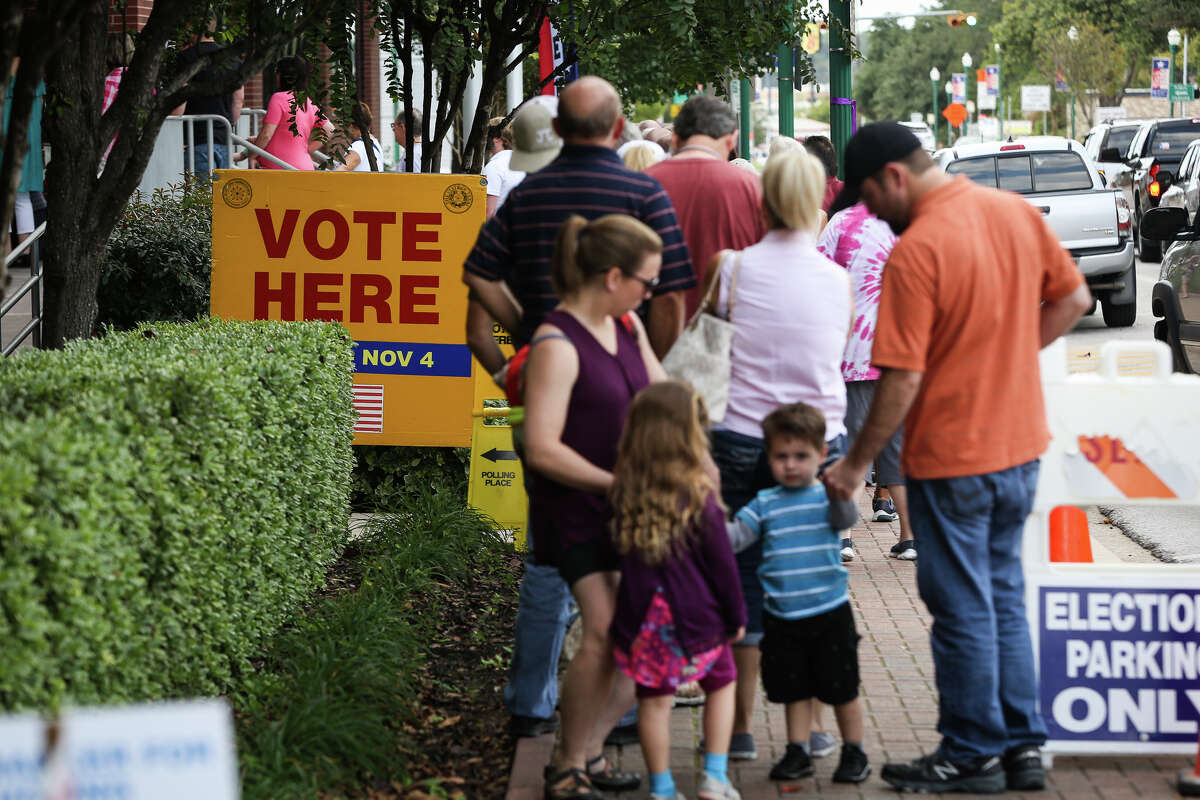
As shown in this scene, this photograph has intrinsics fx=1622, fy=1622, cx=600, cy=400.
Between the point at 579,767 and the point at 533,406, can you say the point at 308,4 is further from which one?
the point at 579,767

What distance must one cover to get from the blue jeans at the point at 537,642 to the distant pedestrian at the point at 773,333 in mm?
613

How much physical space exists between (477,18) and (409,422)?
9.77 feet

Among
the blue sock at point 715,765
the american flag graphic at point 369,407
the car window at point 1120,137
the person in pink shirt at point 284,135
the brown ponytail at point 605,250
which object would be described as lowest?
the blue sock at point 715,765

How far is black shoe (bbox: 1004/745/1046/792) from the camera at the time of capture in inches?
187

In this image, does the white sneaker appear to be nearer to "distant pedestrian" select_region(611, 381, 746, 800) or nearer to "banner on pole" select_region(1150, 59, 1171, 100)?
"distant pedestrian" select_region(611, 381, 746, 800)

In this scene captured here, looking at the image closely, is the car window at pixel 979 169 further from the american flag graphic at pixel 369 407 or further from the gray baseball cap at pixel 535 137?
the gray baseball cap at pixel 535 137

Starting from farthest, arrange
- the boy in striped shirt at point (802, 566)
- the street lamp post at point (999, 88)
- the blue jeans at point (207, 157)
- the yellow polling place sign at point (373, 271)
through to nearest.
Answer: the street lamp post at point (999, 88) < the blue jeans at point (207, 157) < the yellow polling place sign at point (373, 271) < the boy in striped shirt at point (802, 566)

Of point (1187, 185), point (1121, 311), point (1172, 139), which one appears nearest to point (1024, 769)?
point (1121, 311)

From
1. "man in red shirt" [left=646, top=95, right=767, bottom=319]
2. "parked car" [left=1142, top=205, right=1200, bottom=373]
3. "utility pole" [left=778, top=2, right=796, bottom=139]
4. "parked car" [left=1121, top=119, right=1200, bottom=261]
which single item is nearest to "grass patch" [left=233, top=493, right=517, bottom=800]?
"man in red shirt" [left=646, top=95, right=767, bottom=319]

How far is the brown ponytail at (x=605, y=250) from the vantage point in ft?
14.5

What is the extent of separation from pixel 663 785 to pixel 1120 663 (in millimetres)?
1531

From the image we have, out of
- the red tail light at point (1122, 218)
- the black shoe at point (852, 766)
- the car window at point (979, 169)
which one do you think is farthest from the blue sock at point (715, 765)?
the car window at point (979, 169)

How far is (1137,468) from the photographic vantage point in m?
4.92

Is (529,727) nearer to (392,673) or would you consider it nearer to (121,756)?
(392,673)
